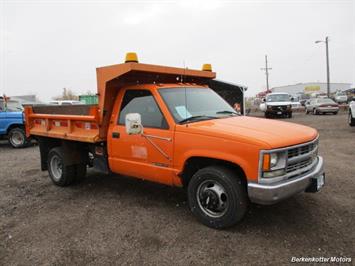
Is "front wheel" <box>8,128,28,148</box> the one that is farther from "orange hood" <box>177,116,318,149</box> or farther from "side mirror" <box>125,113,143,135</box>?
"orange hood" <box>177,116,318,149</box>

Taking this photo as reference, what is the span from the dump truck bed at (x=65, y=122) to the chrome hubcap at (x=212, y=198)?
2027mm

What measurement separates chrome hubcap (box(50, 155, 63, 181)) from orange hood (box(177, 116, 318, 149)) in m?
3.19

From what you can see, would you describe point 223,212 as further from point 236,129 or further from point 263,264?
point 236,129

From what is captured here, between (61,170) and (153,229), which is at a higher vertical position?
(61,170)

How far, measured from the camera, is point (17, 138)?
1170 centimetres

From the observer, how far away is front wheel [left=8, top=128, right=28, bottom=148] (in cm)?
1155

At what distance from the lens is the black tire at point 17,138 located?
37.9 ft

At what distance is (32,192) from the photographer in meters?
5.68

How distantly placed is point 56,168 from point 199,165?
3393 mm

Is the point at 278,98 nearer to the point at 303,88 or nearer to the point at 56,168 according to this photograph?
the point at 56,168

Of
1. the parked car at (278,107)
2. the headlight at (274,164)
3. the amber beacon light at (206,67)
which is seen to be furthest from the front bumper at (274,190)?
the parked car at (278,107)

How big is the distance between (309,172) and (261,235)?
1.01 metres

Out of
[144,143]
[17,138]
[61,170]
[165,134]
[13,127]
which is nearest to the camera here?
[165,134]

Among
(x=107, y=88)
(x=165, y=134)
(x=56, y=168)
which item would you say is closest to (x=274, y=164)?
(x=165, y=134)
